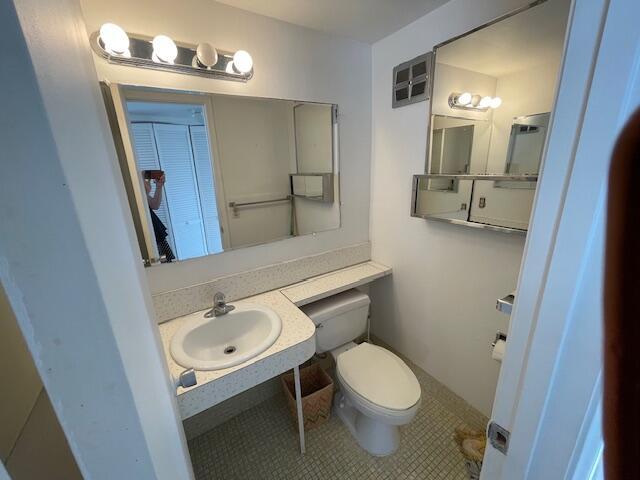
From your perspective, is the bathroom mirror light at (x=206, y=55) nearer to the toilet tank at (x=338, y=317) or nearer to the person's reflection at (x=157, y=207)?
the person's reflection at (x=157, y=207)

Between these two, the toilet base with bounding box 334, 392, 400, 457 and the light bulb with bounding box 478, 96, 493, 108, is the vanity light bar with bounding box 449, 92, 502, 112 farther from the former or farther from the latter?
the toilet base with bounding box 334, 392, 400, 457

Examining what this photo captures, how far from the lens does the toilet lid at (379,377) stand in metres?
1.19

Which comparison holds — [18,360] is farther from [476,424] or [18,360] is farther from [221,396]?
[476,424]

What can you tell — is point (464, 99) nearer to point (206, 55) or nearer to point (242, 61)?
point (242, 61)

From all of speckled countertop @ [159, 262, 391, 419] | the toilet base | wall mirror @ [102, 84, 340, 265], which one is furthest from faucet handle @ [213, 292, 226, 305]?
the toilet base

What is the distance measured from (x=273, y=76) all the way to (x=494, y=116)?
1.06 metres

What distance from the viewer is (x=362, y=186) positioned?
175 centimetres

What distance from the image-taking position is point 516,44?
0.99m

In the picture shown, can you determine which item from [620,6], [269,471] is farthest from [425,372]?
[620,6]

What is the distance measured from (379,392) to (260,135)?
4.70 feet

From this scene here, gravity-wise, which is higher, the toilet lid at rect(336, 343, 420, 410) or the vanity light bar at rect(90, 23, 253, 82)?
the vanity light bar at rect(90, 23, 253, 82)

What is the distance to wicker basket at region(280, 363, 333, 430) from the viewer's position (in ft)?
4.64

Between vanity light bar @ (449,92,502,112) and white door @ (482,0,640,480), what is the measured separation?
35.6 inches

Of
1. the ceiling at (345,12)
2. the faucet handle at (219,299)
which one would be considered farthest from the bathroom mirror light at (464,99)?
the faucet handle at (219,299)
